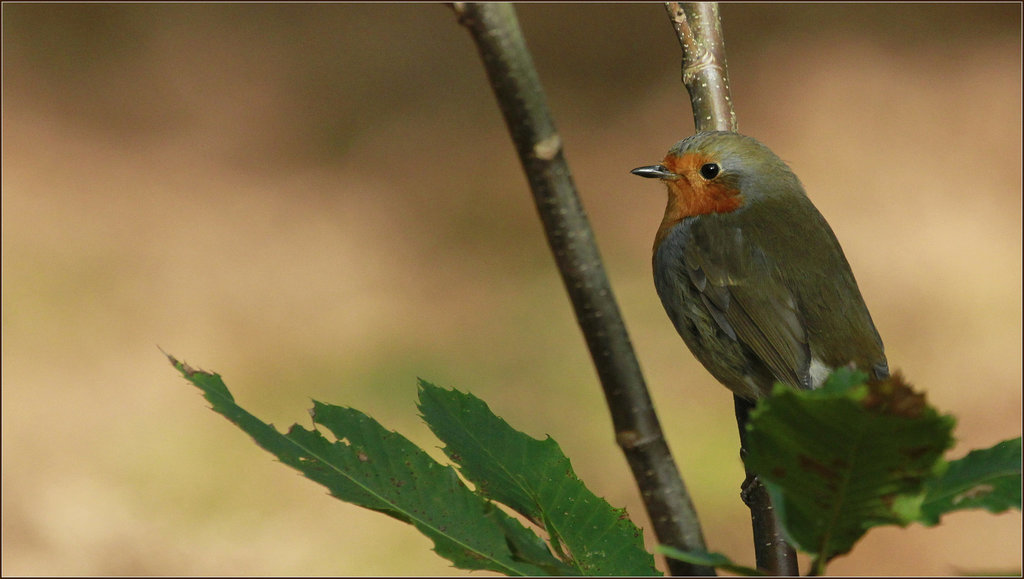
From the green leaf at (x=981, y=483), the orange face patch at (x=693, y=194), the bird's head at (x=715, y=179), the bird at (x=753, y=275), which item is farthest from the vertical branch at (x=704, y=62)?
the green leaf at (x=981, y=483)

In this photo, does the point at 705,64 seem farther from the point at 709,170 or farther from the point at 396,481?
the point at 396,481

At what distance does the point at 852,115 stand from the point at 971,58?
979mm

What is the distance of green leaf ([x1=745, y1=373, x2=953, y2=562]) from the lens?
68 cm

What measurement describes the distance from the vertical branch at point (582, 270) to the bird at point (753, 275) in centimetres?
158

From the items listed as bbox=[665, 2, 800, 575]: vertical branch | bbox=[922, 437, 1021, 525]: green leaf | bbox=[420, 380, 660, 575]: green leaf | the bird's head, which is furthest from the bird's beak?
bbox=[922, 437, 1021, 525]: green leaf

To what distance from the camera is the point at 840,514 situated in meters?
0.75

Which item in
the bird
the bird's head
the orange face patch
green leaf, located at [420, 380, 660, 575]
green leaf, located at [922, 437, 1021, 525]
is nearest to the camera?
green leaf, located at [922, 437, 1021, 525]

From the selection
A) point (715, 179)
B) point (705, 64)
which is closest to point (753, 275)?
point (715, 179)

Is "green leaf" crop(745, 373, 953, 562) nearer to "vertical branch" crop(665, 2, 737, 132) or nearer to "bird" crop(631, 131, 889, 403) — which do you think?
"vertical branch" crop(665, 2, 737, 132)

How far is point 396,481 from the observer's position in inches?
38.2

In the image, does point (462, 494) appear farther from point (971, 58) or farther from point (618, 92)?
point (971, 58)

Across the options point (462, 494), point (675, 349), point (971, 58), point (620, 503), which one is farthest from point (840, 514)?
point (971, 58)

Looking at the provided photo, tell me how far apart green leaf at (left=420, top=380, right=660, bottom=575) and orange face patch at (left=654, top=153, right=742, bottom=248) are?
1894 mm

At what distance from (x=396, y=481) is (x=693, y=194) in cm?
210
